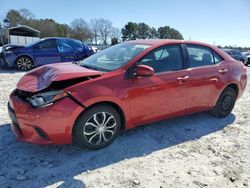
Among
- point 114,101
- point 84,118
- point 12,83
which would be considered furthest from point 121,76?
point 12,83

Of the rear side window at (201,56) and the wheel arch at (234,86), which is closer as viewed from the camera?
the rear side window at (201,56)

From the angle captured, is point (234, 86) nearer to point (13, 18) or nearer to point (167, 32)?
point (167, 32)

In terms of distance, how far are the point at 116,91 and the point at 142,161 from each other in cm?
100

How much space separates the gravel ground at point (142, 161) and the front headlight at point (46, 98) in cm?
76

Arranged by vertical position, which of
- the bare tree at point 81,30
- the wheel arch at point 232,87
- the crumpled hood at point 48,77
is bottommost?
the wheel arch at point 232,87

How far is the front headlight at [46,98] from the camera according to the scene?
10.5 feet

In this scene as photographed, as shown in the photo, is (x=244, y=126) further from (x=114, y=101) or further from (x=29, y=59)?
(x=29, y=59)

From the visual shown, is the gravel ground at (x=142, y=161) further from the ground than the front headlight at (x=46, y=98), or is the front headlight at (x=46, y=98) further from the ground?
the front headlight at (x=46, y=98)

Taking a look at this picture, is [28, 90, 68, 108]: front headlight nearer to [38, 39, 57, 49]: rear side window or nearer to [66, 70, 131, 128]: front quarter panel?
[66, 70, 131, 128]: front quarter panel

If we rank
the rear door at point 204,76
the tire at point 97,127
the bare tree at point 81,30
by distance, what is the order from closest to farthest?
the tire at point 97,127 < the rear door at point 204,76 < the bare tree at point 81,30

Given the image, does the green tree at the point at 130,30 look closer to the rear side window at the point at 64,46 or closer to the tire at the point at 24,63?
the rear side window at the point at 64,46

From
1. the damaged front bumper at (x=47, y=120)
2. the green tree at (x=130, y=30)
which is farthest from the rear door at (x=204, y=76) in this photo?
the green tree at (x=130, y=30)

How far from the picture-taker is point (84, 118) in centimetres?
339

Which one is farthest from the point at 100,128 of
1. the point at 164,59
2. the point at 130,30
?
the point at 130,30
